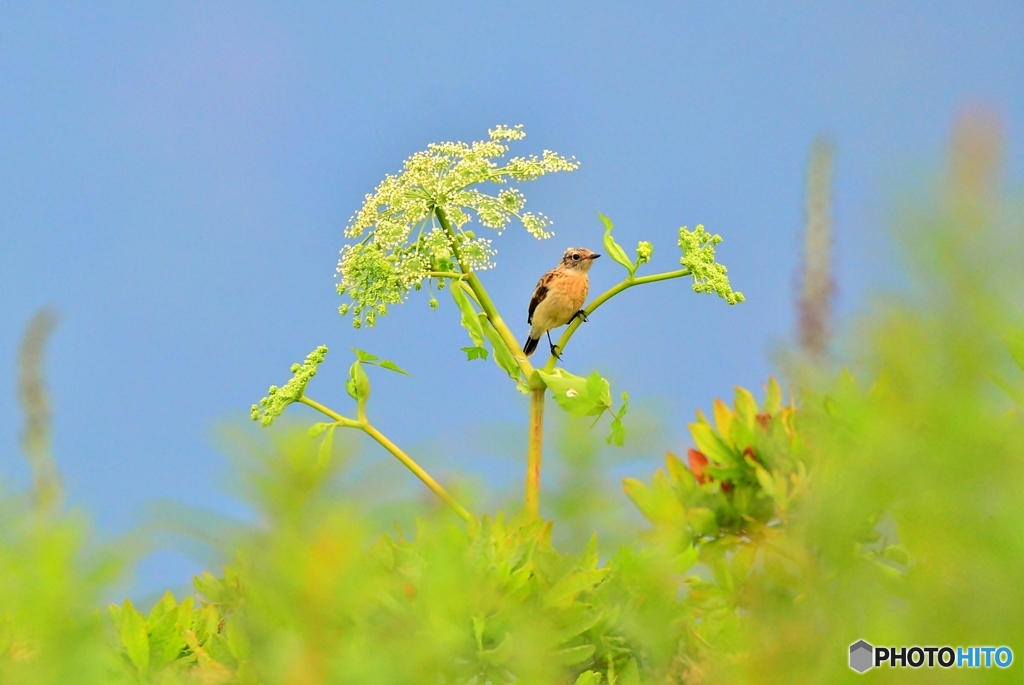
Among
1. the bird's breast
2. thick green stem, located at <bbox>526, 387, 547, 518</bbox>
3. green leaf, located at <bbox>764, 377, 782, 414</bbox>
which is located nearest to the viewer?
green leaf, located at <bbox>764, 377, 782, 414</bbox>

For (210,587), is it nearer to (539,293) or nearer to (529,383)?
(529,383)

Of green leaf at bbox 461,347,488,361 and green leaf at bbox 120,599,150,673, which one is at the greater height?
green leaf at bbox 461,347,488,361

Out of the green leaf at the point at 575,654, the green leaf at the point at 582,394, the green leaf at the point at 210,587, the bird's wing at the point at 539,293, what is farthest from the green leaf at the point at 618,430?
the bird's wing at the point at 539,293

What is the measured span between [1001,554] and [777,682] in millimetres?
146

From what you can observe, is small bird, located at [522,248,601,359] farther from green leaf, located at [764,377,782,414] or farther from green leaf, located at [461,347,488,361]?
green leaf, located at [764,377,782,414]

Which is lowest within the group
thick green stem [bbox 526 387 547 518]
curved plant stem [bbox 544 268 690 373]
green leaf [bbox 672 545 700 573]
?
green leaf [bbox 672 545 700 573]

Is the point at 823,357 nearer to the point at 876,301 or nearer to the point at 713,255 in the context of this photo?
the point at 876,301

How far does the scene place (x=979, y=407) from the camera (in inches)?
18.7

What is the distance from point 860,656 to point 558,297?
10.7 ft

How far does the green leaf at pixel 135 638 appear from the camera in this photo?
56.4 inches

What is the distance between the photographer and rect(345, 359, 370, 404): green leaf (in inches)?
104

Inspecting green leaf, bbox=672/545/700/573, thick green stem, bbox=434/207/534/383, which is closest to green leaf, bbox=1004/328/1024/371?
green leaf, bbox=672/545/700/573

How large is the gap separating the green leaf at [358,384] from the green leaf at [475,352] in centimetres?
28

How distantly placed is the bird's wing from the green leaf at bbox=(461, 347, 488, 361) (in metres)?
1.21
